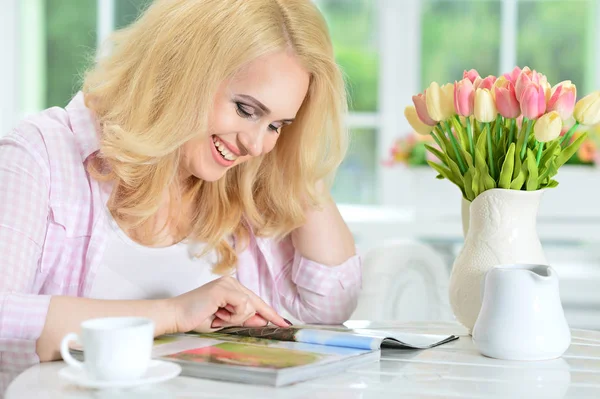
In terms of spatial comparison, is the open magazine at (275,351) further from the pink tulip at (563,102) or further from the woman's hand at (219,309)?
the pink tulip at (563,102)

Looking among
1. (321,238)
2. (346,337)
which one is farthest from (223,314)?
(321,238)

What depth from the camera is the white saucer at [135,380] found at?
1013mm

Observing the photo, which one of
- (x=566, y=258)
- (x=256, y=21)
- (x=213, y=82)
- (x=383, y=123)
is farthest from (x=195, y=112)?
(x=383, y=123)

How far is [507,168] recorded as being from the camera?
1.37 meters

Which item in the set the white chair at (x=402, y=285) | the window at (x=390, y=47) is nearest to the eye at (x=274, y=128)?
the white chair at (x=402, y=285)

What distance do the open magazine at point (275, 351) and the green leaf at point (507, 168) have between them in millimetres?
275

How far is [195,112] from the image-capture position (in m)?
1.58

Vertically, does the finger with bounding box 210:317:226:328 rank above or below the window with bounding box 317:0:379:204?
below

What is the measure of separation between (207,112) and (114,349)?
66cm

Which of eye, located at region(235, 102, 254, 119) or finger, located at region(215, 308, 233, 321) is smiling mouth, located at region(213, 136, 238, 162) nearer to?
eye, located at region(235, 102, 254, 119)

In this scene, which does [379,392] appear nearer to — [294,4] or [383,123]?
[294,4]

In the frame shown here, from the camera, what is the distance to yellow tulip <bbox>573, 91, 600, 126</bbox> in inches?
53.4

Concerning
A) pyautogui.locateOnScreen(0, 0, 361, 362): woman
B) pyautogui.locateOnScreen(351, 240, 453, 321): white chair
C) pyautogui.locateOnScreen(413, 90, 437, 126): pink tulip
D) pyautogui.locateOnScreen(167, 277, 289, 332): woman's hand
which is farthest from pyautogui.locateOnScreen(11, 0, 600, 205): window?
pyautogui.locateOnScreen(167, 277, 289, 332): woman's hand

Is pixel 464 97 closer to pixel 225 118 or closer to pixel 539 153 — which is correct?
pixel 539 153
